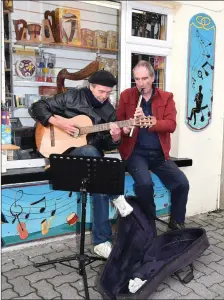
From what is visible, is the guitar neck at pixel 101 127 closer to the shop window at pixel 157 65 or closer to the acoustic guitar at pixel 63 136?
the acoustic guitar at pixel 63 136

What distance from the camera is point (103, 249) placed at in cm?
280

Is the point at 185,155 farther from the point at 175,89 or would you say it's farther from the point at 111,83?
the point at 111,83

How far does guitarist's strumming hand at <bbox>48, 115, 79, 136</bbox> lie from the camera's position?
2.85m

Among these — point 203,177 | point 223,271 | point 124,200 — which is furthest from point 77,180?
point 203,177

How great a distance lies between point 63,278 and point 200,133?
229cm

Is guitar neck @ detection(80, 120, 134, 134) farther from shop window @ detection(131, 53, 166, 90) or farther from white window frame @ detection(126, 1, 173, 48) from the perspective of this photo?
white window frame @ detection(126, 1, 173, 48)

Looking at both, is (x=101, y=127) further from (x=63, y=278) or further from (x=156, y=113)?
(x=63, y=278)

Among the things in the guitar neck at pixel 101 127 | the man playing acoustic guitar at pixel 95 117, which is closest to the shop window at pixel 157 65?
the man playing acoustic guitar at pixel 95 117

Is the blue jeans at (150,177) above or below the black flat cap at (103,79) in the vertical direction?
below

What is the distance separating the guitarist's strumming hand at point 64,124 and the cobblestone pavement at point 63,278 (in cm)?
111

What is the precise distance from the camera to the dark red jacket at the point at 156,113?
312 cm

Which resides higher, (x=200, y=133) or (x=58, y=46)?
(x=58, y=46)

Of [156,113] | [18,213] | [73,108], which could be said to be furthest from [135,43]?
[18,213]

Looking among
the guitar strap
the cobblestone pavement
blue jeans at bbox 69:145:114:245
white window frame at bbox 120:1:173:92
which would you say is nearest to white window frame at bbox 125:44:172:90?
white window frame at bbox 120:1:173:92
